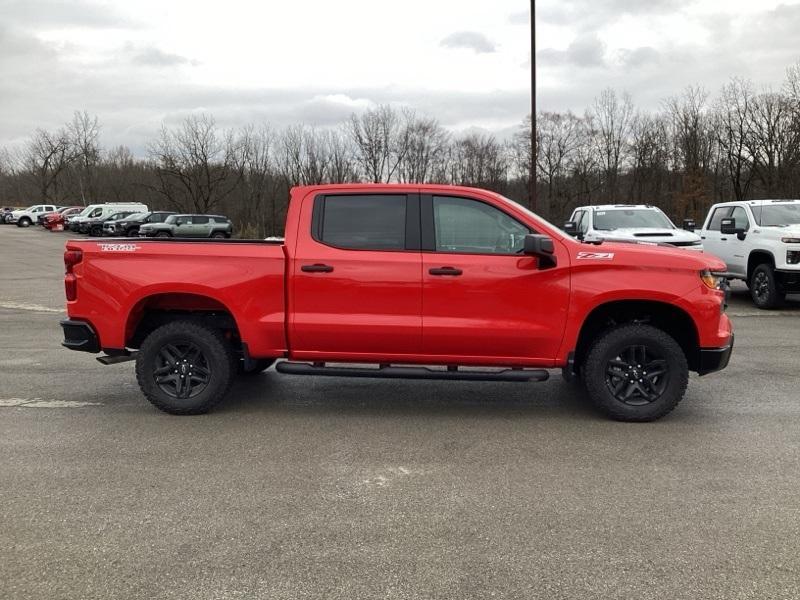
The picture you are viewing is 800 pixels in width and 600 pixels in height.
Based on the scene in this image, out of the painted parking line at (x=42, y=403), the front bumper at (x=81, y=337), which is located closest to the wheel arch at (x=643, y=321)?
the front bumper at (x=81, y=337)

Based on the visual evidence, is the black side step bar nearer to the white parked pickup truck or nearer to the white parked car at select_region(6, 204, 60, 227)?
the white parked pickup truck

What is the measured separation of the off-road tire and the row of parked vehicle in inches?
1216

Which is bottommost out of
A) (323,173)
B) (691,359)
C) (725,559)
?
(725,559)

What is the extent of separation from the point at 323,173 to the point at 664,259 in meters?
50.5

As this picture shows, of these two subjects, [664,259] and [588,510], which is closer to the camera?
[588,510]

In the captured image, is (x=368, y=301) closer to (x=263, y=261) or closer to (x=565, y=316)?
(x=263, y=261)

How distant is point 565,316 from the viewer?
5.18m

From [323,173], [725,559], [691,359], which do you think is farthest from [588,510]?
[323,173]

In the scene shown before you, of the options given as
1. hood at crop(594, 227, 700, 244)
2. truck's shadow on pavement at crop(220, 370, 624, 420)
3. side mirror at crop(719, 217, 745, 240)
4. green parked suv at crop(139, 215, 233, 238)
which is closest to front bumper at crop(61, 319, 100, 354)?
truck's shadow on pavement at crop(220, 370, 624, 420)

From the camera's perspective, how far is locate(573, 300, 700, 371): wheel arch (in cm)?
531

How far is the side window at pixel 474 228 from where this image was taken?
17.3 feet

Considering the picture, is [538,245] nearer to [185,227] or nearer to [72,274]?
[72,274]

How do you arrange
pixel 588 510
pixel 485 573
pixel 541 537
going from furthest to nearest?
pixel 588 510 → pixel 541 537 → pixel 485 573

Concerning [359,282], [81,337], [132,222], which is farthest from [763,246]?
[132,222]
